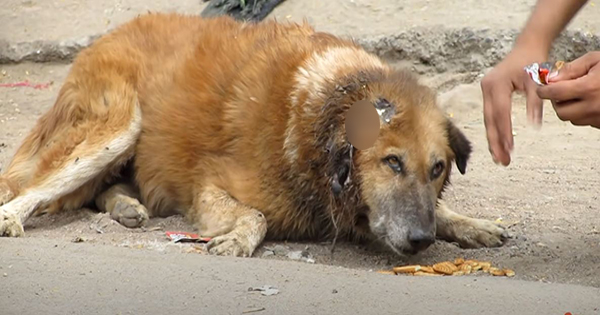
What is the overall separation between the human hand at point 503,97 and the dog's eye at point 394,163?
152 centimetres

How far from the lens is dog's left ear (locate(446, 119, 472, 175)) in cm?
484

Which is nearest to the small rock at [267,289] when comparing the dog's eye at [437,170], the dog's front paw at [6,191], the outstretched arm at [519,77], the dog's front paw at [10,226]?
the outstretched arm at [519,77]

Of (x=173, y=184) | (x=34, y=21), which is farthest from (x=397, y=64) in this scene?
(x=34, y=21)

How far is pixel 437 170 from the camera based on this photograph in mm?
4633

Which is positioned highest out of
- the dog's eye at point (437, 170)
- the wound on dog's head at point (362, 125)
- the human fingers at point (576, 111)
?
the human fingers at point (576, 111)

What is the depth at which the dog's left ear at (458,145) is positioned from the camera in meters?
4.84

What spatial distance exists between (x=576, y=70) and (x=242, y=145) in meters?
2.62

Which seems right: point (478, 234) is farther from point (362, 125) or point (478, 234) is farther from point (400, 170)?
point (362, 125)

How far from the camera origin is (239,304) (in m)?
2.95

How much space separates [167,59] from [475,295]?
9.68ft

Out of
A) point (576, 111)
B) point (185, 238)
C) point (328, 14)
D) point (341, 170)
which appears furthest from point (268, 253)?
point (328, 14)

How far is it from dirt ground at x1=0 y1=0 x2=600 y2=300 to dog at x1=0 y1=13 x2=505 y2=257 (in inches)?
5.6

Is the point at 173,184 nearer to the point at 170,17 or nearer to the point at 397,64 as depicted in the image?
the point at 170,17

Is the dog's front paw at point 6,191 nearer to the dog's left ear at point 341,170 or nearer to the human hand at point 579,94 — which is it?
the dog's left ear at point 341,170
